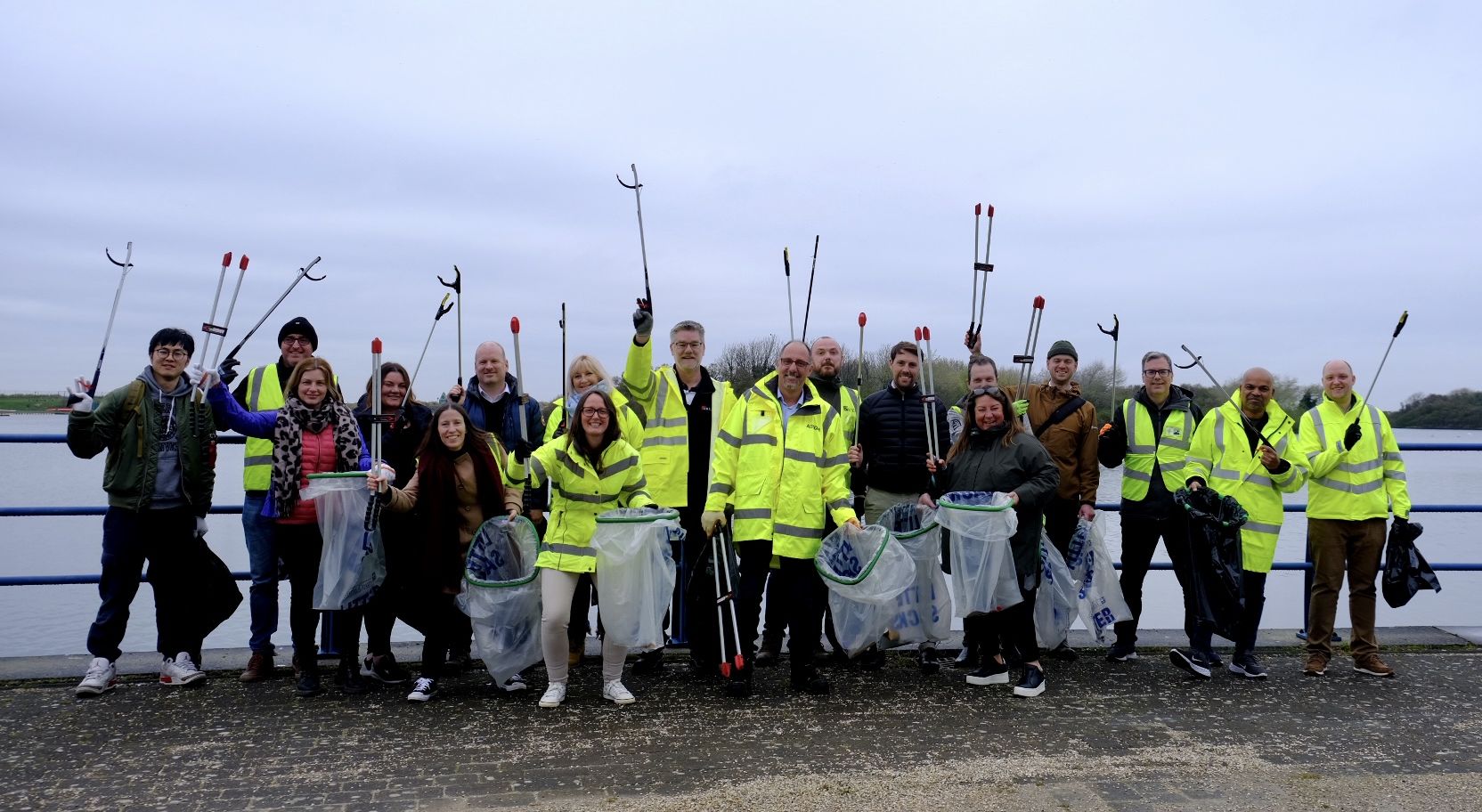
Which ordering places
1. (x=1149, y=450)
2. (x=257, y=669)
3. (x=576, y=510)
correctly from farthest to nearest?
(x=1149, y=450)
(x=257, y=669)
(x=576, y=510)

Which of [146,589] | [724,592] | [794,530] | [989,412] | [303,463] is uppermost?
[989,412]

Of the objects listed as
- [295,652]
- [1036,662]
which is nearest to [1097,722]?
[1036,662]

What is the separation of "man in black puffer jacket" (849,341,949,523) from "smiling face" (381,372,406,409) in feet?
7.73

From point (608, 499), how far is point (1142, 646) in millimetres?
3187

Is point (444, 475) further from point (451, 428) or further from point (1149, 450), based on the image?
point (1149, 450)

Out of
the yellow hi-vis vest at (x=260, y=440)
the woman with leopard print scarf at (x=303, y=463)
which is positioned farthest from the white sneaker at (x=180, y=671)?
the yellow hi-vis vest at (x=260, y=440)

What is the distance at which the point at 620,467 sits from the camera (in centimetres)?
457

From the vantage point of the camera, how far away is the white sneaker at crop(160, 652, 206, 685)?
462 centimetres

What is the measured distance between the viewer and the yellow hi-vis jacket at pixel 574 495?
4.51 metres

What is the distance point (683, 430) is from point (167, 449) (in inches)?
95.7

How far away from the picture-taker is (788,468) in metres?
4.76

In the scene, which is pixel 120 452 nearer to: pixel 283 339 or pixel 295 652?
pixel 283 339

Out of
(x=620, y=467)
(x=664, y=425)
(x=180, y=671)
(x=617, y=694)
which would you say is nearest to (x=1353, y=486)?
(x=664, y=425)

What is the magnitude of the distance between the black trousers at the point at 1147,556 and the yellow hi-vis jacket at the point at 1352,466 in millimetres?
721
